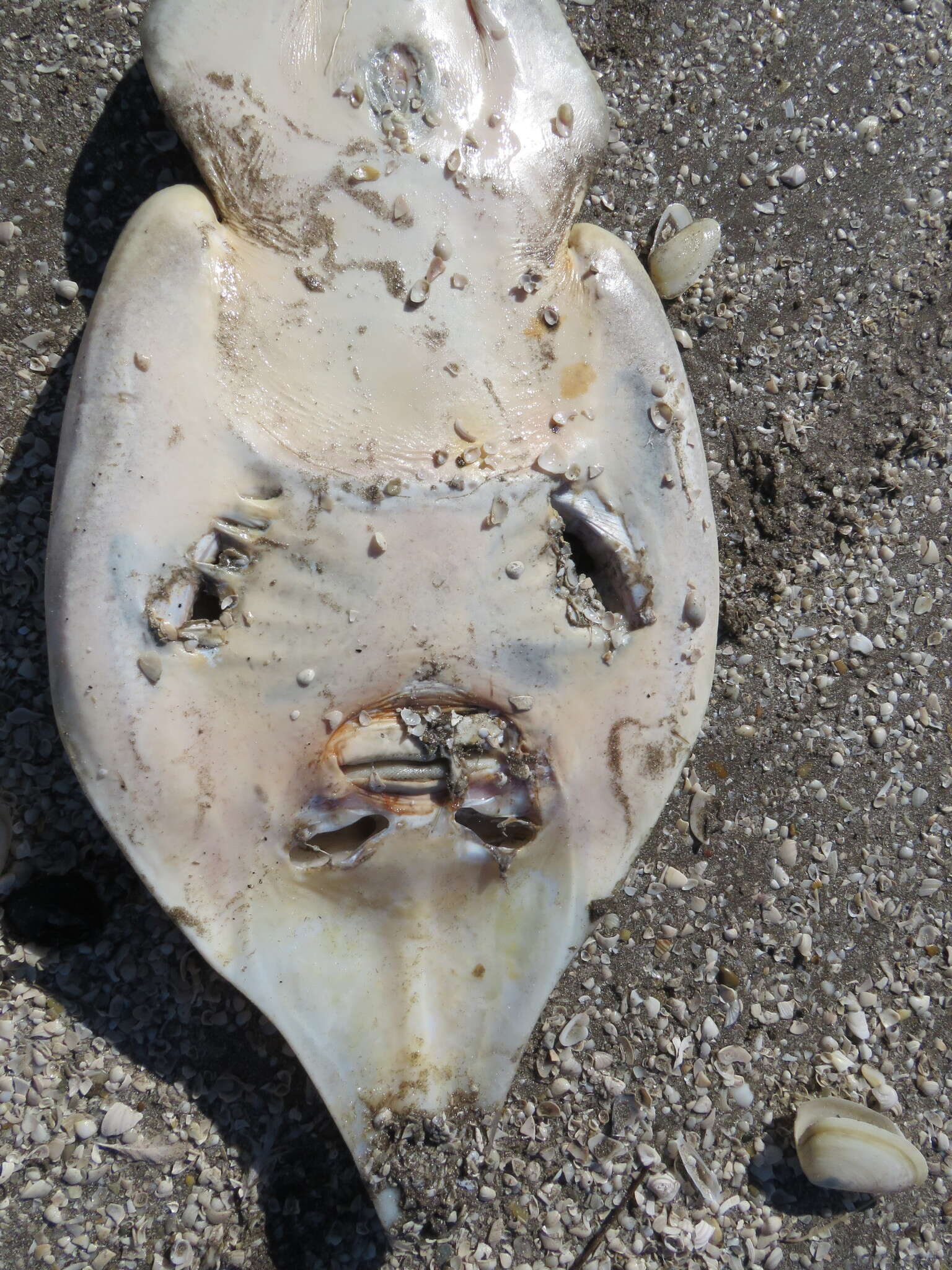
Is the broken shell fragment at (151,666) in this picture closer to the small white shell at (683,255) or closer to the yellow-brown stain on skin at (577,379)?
the yellow-brown stain on skin at (577,379)

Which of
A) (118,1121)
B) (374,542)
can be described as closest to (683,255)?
(374,542)

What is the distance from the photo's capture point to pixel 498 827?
2467 mm

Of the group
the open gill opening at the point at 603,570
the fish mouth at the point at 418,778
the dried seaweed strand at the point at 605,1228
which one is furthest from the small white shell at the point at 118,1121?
the open gill opening at the point at 603,570

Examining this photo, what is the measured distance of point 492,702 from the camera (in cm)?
241

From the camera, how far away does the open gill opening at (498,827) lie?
95.9 inches

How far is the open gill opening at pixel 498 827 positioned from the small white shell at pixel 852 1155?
1645 millimetres

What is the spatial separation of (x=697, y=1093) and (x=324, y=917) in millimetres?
1706

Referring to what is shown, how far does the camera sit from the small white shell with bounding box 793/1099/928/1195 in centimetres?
292

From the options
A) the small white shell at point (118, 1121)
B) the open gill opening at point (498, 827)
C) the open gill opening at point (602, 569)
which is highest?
the open gill opening at point (602, 569)

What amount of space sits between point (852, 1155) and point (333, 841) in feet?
7.02

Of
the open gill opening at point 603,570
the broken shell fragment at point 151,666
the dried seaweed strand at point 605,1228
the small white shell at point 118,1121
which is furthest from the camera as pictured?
the dried seaweed strand at point 605,1228

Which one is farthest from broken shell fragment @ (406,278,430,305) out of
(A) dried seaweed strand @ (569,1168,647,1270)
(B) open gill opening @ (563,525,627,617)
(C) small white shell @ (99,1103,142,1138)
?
(A) dried seaweed strand @ (569,1168,647,1270)

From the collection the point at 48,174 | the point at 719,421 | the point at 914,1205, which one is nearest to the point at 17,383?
the point at 48,174

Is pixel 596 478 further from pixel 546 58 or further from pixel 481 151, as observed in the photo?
pixel 546 58
